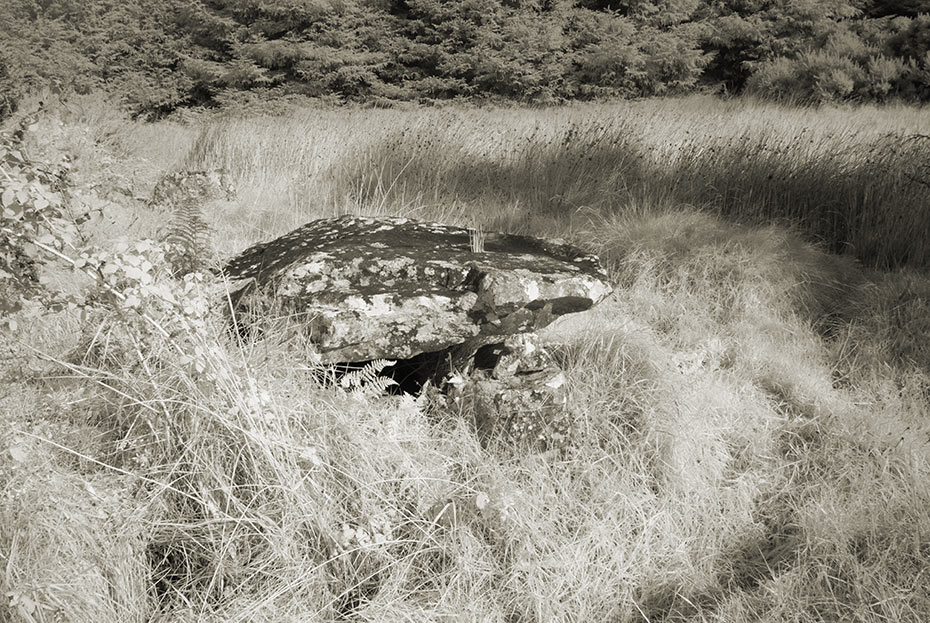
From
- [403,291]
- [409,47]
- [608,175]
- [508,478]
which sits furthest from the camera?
[409,47]

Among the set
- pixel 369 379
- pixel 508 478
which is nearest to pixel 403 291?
pixel 369 379

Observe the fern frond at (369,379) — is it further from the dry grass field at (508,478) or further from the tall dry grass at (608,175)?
the tall dry grass at (608,175)

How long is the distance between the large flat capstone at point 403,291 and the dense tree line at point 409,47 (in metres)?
16.9

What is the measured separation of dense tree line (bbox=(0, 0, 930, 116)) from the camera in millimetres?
18875

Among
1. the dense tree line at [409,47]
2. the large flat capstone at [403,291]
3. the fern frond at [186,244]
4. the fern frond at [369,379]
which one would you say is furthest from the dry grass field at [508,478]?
the dense tree line at [409,47]

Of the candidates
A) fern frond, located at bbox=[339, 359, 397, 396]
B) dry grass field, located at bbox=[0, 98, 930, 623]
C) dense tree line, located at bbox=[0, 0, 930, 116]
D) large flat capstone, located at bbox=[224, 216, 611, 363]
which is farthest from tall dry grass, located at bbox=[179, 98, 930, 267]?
dense tree line, located at bbox=[0, 0, 930, 116]

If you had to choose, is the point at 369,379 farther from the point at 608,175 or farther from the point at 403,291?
the point at 608,175

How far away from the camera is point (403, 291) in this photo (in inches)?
109

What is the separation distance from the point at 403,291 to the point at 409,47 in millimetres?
19028

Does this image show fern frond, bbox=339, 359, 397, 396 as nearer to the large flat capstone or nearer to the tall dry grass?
the large flat capstone

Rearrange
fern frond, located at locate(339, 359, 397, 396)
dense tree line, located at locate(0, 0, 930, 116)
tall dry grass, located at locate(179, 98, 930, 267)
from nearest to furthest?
fern frond, located at locate(339, 359, 397, 396)
tall dry grass, located at locate(179, 98, 930, 267)
dense tree line, located at locate(0, 0, 930, 116)

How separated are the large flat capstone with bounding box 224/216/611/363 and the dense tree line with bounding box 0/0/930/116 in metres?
16.9

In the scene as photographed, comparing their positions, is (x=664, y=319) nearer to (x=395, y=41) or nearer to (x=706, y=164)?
(x=706, y=164)

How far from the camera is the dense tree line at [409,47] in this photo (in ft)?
61.9
